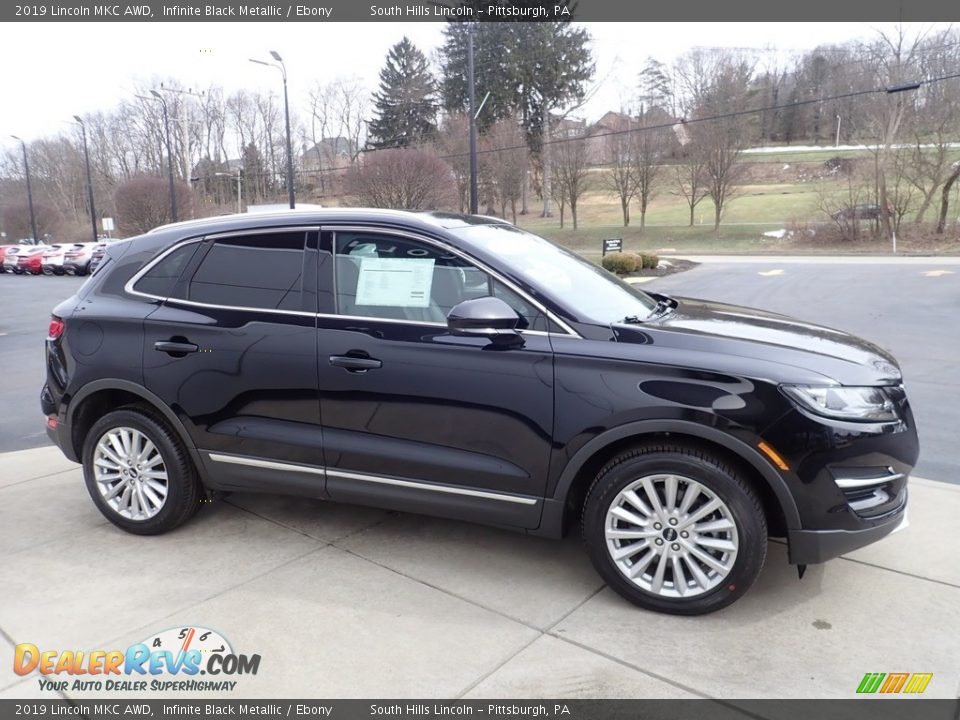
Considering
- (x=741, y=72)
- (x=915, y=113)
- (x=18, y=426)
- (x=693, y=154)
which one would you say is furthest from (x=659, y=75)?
(x=18, y=426)

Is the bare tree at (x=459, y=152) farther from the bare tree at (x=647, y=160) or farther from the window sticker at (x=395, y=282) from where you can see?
the window sticker at (x=395, y=282)

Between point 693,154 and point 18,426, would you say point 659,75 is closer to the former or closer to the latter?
point 693,154

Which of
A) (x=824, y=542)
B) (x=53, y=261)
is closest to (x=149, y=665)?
(x=824, y=542)

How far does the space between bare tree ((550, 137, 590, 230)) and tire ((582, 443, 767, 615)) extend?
4718cm

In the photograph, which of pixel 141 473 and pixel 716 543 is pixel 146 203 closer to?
pixel 141 473

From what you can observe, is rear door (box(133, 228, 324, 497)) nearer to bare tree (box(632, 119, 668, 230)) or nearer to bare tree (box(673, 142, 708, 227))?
bare tree (box(673, 142, 708, 227))

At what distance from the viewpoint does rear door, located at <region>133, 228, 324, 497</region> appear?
12.4 ft

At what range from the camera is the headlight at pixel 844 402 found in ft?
10.0

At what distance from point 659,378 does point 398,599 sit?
158 cm

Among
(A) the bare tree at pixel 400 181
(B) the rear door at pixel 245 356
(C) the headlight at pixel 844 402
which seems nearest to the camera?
(C) the headlight at pixel 844 402

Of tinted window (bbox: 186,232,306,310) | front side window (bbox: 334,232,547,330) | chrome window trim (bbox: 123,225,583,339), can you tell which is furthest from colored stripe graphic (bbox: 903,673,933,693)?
tinted window (bbox: 186,232,306,310)

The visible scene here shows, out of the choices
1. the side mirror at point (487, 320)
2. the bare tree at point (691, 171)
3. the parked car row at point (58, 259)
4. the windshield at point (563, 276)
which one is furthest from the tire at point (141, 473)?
the bare tree at point (691, 171)

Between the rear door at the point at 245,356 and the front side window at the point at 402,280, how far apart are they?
196 millimetres

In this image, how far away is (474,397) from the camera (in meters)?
3.43
